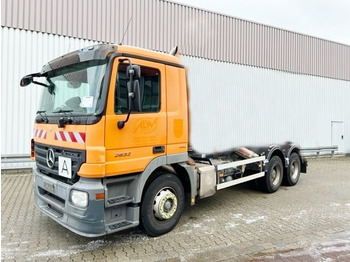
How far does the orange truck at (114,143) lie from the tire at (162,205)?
0.05 feet

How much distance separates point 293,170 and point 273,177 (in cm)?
115

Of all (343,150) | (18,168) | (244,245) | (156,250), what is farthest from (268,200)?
(343,150)

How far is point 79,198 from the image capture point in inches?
135

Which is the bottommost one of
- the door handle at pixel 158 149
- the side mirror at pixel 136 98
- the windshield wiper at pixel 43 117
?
the door handle at pixel 158 149

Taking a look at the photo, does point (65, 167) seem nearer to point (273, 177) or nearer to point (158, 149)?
point (158, 149)

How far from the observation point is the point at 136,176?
3869mm

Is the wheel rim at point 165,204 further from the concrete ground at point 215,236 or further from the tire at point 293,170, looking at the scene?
the tire at point 293,170

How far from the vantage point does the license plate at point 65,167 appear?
3.57 m

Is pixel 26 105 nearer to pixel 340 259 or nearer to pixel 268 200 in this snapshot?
pixel 268 200

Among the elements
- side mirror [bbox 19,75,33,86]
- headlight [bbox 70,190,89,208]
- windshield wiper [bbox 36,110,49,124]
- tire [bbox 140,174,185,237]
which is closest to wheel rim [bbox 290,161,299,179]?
tire [bbox 140,174,185,237]

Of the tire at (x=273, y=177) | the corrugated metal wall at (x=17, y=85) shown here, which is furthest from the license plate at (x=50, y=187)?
the corrugated metal wall at (x=17, y=85)

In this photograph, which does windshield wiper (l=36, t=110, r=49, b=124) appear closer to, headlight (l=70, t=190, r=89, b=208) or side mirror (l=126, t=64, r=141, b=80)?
headlight (l=70, t=190, r=89, b=208)

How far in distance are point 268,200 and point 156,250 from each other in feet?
11.7

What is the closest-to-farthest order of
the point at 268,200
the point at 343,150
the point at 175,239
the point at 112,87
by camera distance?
the point at 112,87 < the point at 175,239 < the point at 268,200 < the point at 343,150
